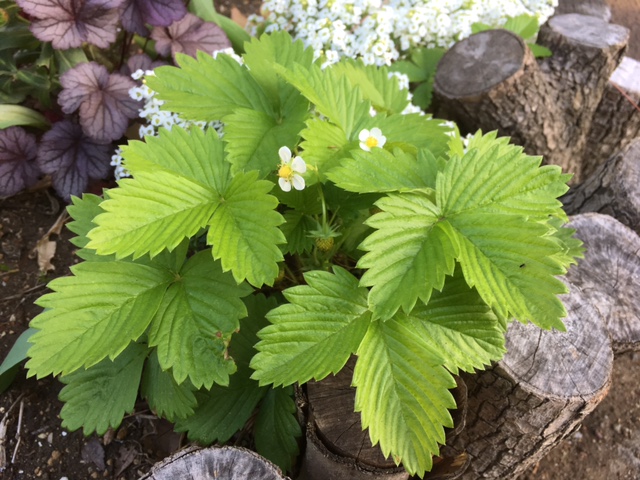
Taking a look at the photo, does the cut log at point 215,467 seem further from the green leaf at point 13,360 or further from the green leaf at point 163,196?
the green leaf at point 13,360

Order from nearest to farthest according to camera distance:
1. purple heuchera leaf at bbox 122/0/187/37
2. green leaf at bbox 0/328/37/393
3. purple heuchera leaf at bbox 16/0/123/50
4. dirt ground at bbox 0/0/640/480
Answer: green leaf at bbox 0/328/37/393 → dirt ground at bbox 0/0/640/480 → purple heuchera leaf at bbox 16/0/123/50 → purple heuchera leaf at bbox 122/0/187/37

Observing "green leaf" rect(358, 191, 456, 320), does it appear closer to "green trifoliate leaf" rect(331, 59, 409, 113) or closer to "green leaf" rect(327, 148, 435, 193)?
"green leaf" rect(327, 148, 435, 193)

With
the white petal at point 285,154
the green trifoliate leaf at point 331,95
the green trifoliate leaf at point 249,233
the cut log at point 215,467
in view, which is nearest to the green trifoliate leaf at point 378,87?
the green trifoliate leaf at point 331,95

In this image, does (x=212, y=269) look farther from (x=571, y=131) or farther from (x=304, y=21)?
(x=571, y=131)

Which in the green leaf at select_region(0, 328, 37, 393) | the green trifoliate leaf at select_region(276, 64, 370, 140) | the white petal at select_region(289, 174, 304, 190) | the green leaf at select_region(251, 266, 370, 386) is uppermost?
the green trifoliate leaf at select_region(276, 64, 370, 140)

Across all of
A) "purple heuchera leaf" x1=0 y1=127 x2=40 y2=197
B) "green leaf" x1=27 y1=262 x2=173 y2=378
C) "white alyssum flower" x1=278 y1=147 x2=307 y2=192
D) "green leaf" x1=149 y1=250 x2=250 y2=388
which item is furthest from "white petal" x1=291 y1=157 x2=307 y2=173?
"purple heuchera leaf" x1=0 y1=127 x2=40 y2=197

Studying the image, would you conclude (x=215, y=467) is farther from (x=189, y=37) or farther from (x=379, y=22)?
(x=379, y=22)
